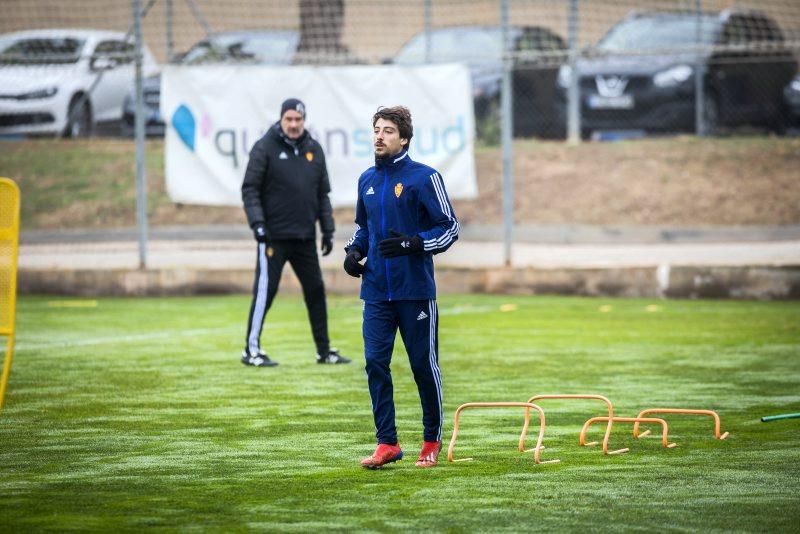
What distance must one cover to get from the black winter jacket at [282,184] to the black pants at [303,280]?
114 mm

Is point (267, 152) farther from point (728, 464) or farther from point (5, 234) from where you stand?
point (728, 464)

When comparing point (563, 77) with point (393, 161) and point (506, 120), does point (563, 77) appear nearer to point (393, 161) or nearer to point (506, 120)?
point (506, 120)

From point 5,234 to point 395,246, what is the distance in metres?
2.97

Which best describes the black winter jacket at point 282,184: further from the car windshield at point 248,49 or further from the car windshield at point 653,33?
the car windshield at point 653,33

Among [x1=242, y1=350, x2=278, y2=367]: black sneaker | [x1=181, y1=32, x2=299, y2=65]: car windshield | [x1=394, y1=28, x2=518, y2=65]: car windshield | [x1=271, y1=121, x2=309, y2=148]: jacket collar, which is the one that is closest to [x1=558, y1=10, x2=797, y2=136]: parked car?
[x1=394, y1=28, x2=518, y2=65]: car windshield

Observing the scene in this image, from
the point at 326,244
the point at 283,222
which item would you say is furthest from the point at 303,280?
the point at 283,222

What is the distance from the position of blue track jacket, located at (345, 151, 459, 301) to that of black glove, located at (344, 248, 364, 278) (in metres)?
0.05

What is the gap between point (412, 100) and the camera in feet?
60.4

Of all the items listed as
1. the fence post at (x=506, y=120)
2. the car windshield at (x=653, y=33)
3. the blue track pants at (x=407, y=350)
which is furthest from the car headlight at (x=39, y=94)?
the blue track pants at (x=407, y=350)

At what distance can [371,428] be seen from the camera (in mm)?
9609

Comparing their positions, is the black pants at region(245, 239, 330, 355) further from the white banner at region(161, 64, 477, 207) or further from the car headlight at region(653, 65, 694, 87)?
the car headlight at region(653, 65, 694, 87)

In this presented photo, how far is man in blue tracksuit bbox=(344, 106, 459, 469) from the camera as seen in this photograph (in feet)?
27.0

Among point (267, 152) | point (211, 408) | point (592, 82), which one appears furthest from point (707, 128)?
point (211, 408)

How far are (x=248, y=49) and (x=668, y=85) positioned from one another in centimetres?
668
